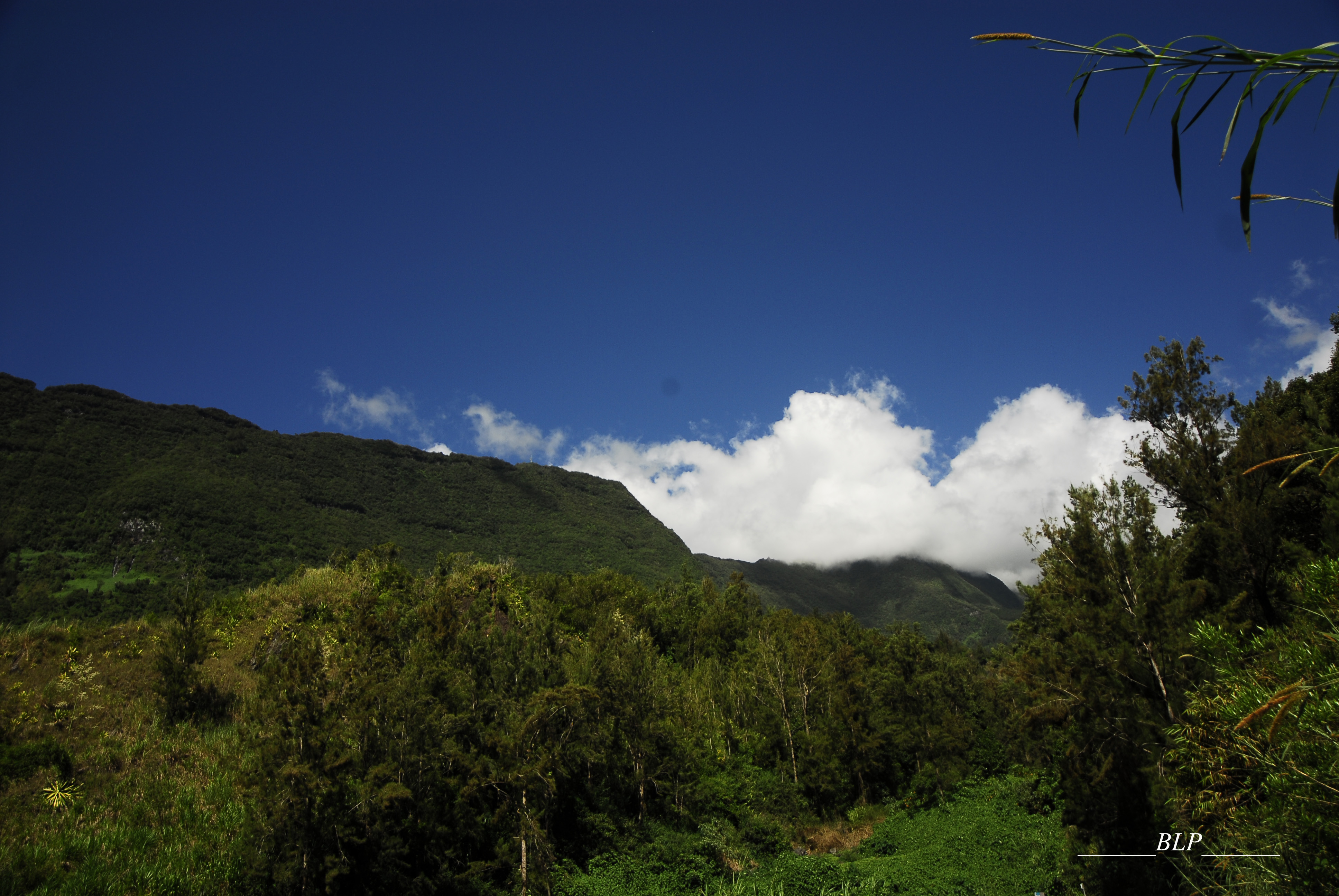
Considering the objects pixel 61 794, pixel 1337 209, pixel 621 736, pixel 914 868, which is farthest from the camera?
pixel 621 736

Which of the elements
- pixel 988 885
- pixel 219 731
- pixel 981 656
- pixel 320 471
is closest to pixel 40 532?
pixel 320 471

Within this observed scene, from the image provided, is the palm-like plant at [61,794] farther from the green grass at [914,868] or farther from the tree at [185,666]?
the green grass at [914,868]

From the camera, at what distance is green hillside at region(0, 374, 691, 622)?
2948 inches

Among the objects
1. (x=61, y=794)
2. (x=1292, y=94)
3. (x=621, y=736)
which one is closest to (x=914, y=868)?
(x=621, y=736)

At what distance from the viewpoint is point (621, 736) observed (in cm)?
2453

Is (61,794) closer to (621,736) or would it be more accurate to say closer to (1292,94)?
(621,736)

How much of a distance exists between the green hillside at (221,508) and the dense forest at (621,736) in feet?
199

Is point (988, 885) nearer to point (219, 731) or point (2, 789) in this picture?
point (219, 731)

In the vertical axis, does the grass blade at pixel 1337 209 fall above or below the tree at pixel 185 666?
above

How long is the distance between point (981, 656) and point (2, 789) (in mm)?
119310

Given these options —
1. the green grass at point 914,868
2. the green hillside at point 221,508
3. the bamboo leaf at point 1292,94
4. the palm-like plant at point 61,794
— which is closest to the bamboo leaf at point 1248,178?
the bamboo leaf at point 1292,94

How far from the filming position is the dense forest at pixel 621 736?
8.61m

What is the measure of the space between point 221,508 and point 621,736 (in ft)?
326

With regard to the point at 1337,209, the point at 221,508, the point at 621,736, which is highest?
the point at 221,508
